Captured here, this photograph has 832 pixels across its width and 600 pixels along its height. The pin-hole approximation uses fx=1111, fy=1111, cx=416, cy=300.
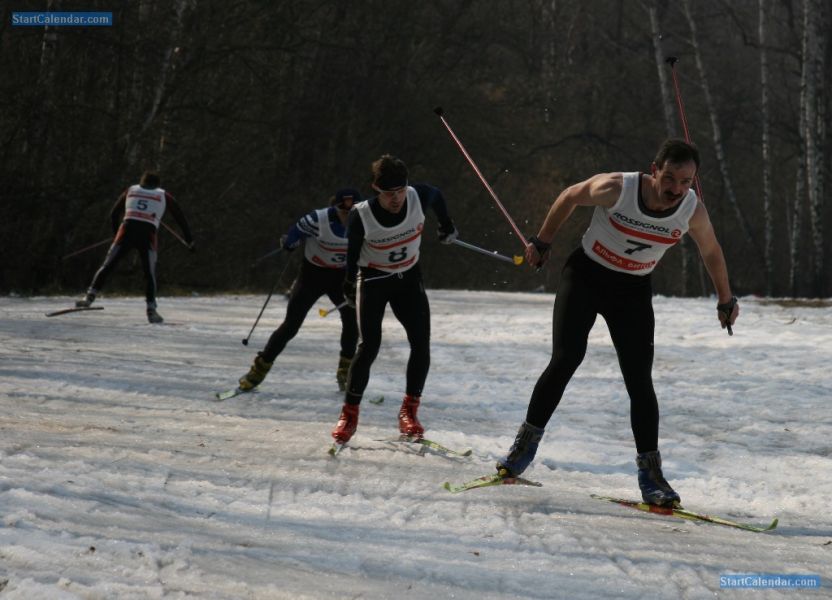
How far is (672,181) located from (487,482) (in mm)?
1797

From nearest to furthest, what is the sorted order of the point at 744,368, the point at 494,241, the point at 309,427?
the point at 309,427 → the point at 744,368 → the point at 494,241

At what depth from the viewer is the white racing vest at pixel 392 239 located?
6824 millimetres

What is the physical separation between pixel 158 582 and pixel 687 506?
3.06 m

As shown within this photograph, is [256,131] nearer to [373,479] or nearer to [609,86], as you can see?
[609,86]

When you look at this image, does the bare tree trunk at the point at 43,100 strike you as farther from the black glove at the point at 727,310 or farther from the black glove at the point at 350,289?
the black glove at the point at 727,310

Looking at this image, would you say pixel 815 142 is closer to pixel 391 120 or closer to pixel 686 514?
pixel 391 120

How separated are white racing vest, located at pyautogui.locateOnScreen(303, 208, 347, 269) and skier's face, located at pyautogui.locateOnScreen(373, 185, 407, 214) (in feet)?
5.76

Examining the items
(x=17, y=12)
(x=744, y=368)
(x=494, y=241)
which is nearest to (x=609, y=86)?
(x=494, y=241)

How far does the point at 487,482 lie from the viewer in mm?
5746

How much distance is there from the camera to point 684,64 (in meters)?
39.9

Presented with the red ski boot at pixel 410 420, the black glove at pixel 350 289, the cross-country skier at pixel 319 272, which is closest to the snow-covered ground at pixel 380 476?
the red ski boot at pixel 410 420

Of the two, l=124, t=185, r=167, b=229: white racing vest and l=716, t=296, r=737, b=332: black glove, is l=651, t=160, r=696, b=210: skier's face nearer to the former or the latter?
l=716, t=296, r=737, b=332: black glove

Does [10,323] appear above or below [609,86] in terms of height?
below

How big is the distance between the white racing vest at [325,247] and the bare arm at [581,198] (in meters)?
2.95
